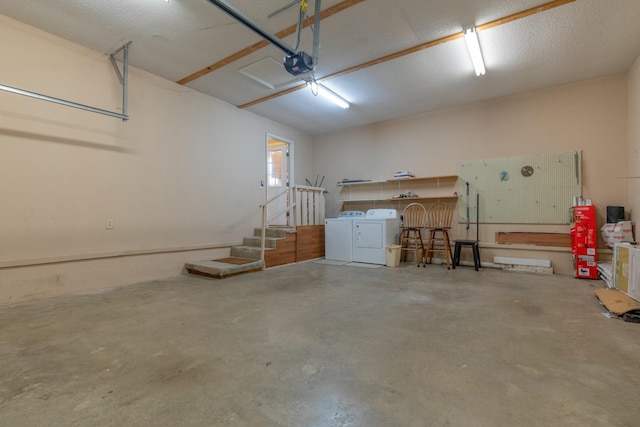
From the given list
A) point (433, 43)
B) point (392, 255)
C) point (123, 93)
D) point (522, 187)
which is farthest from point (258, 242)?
point (522, 187)

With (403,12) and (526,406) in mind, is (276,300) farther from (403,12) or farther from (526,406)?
(403,12)

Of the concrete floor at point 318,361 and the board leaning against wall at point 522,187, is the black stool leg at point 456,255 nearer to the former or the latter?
the board leaning against wall at point 522,187

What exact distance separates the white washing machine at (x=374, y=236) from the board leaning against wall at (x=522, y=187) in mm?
1309

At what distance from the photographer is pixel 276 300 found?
3.13m

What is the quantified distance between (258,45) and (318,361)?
140 inches

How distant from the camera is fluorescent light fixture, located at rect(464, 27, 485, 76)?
3248mm

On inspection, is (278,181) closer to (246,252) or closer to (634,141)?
(246,252)

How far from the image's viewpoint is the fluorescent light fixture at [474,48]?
325cm

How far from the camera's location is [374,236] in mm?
5574

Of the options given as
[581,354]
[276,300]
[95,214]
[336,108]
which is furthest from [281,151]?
[581,354]

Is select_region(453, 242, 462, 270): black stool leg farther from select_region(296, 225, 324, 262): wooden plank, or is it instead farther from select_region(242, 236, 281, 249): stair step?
select_region(242, 236, 281, 249): stair step

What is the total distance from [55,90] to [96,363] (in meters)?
3.38

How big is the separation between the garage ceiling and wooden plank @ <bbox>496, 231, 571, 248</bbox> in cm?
246

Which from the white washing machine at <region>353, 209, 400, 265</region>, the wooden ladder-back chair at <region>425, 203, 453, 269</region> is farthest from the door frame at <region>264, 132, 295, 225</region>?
the wooden ladder-back chair at <region>425, 203, 453, 269</region>
